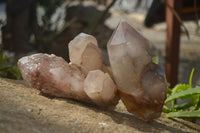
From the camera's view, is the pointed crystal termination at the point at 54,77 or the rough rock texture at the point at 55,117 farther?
the pointed crystal termination at the point at 54,77

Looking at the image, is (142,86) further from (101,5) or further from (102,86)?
(101,5)

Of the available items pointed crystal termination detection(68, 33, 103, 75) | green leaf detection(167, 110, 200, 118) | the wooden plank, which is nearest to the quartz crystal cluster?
pointed crystal termination detection(68, 33, 103, 75)

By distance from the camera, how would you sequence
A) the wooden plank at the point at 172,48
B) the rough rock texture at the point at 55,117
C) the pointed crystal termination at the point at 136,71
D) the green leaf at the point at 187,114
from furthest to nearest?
the wooden plank at the point at 172,48 < the green leaf at the point at 187,114 < the pointed crystal termination at the point at 136,71 < the rough rock texture at the point at 55,117

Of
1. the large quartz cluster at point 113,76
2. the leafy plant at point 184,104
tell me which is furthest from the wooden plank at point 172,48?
the large quartz cluster at point 113,76

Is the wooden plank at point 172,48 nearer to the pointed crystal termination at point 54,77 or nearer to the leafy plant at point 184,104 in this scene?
the leafy plant at point 184,104

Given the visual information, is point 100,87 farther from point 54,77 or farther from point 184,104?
point 184,104

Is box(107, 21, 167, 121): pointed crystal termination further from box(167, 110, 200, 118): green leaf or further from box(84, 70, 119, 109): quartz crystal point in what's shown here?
box(167, 110, 200, 118): green leaf

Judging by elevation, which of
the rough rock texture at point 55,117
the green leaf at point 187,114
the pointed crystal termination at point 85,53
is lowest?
the green leaf at point 187,114

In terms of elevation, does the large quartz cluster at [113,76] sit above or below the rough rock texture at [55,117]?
above
